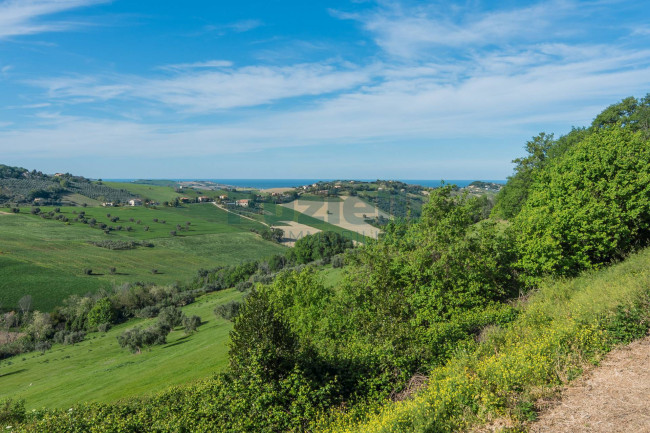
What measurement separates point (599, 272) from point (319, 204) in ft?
440

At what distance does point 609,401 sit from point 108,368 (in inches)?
1917

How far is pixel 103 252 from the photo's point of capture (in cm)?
10862

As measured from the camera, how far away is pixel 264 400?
1277 centimetres

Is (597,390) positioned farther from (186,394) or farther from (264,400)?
(186,394)

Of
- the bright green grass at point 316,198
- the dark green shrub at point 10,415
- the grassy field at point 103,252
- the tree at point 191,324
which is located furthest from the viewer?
the bright green grass at point 316,198

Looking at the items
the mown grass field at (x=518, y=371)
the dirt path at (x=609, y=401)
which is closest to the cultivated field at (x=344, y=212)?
the mown grass field at (x=518, y=371)

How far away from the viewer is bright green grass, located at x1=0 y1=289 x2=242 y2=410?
1261 inches

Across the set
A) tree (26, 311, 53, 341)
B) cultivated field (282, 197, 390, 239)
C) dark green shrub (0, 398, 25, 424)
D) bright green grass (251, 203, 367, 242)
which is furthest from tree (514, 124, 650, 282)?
cultivated field (282, 197, 390, 239)

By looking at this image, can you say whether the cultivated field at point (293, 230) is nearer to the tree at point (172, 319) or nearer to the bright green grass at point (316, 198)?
the bright green grass at point (316, 198)

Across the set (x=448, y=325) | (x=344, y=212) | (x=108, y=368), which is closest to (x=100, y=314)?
(x=108, y=368)

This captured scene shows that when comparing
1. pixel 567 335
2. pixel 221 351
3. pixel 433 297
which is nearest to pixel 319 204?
pixel 221 351

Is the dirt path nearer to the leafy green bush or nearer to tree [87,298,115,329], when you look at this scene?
the leafy green bush

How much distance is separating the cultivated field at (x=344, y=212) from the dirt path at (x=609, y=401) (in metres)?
115

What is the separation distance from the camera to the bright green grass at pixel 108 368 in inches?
1261
